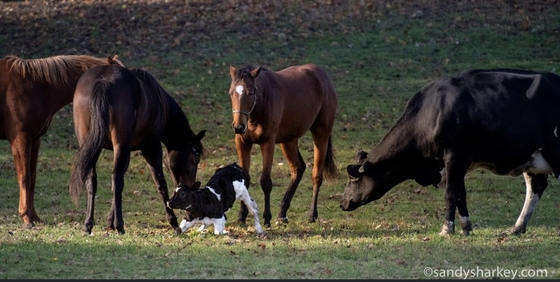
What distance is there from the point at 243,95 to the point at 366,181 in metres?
1.84

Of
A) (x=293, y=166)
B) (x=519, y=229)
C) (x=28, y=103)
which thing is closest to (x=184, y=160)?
(x=293, y=166)

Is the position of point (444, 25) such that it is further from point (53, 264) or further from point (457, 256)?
point (53, 264)

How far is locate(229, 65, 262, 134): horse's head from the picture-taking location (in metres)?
11.4

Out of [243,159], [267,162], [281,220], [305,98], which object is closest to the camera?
[267,162]

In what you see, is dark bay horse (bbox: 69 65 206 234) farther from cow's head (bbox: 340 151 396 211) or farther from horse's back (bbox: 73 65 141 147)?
cow's head (bbox: 340 151 396 211)

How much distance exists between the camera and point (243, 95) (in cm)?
1140

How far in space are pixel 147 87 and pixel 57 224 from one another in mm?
2165

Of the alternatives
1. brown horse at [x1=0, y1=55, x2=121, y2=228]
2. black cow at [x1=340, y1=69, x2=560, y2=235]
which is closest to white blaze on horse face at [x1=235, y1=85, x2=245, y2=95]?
black cow at [x1=340, y1=69, x2=560, y2=235]

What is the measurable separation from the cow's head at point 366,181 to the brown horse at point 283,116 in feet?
4.27

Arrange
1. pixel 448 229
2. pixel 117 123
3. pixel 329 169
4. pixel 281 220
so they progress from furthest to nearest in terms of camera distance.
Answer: pixel 329 169 < pixel 281 220 < pixel 448 229 < pixel 117 123

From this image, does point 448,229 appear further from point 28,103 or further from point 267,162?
point 28,103

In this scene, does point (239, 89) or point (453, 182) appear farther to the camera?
point (239, 89)

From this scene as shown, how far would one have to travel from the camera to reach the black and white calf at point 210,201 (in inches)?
416

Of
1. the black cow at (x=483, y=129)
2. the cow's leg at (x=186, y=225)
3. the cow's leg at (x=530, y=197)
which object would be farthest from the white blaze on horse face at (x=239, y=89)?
the cow's leg at (x=530, y=197)
